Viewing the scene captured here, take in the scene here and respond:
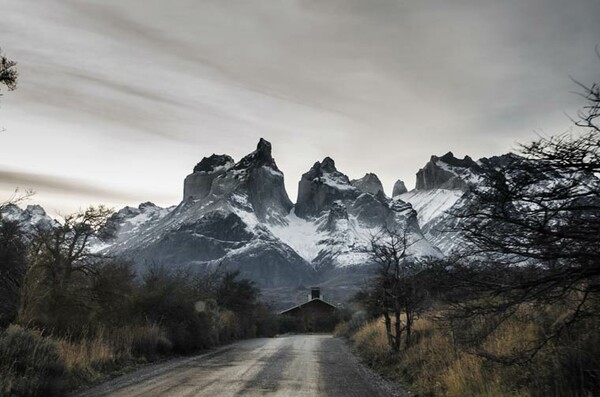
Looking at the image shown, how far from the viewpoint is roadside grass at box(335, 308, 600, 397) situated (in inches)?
286

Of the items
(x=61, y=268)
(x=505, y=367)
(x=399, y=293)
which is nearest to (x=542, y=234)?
(x=505, y=367)

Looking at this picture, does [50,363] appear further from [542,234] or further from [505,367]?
[542,234]

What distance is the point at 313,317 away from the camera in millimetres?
96875

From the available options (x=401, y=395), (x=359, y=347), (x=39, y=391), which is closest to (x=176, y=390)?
(x=39, y=391)

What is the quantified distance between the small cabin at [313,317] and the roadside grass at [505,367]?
77.5m

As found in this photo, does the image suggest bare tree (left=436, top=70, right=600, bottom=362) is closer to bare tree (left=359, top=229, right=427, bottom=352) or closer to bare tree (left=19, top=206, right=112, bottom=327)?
bare tree (left=359, top=229, right=427, bottom=352)

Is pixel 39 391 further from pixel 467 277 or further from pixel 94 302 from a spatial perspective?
pixel 94 302

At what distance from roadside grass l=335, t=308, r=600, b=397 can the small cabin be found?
77.5 meters

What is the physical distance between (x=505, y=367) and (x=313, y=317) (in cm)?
8962

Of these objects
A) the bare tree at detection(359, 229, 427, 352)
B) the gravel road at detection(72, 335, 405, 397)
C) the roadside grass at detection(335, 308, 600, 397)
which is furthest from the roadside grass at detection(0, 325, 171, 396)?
the bare tree at detection(359, 229, 427, 352)

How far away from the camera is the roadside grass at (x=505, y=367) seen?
727cm

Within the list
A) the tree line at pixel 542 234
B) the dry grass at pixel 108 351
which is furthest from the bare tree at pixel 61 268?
the tree line at pixel 542 234

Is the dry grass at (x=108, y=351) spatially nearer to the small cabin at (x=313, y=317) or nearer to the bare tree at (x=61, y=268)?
the bare tree at (x=61, y=268)

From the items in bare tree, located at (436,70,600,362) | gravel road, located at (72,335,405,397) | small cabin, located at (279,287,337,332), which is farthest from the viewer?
small cabin, located at (279,287,337,332)
